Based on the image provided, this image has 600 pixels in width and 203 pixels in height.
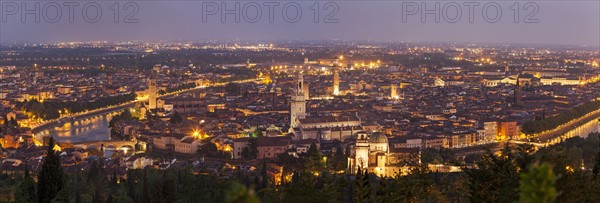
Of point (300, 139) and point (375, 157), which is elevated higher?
point (375, 157)

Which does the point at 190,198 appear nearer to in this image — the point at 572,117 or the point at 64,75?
the point at 572,117

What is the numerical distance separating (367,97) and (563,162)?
20818 mm

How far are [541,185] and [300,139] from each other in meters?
13.4

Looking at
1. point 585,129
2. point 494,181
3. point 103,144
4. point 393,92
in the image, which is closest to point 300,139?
point 103,144

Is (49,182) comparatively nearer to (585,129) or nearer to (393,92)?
(585,129)

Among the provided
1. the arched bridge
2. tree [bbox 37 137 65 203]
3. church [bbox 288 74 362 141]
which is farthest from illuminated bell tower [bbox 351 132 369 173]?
the arched bridge

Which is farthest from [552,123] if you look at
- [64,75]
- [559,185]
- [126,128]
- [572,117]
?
[64,75]

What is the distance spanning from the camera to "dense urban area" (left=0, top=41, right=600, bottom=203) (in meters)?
7.11

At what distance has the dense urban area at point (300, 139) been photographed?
7.11 m

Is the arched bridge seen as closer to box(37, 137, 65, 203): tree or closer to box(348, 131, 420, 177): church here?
box(348, 131, 420, 177): church

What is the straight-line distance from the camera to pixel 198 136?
17.4 metres

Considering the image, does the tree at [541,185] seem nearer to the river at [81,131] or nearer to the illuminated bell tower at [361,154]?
the illuminated bell tower at [361,154]

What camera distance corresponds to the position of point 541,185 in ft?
11.8

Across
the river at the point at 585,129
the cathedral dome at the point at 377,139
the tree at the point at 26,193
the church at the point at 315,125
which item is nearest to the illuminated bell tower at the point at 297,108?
the church at the point at 315,125
